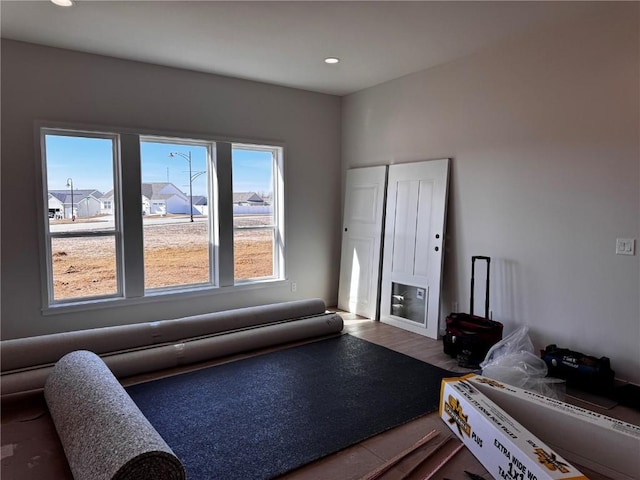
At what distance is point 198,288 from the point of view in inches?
189

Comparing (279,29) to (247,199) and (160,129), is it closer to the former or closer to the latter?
(160,129)

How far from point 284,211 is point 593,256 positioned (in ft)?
10.5

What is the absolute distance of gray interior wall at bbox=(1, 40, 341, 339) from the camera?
147 inches

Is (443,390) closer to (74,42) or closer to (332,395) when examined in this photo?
(332,395)

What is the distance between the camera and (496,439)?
203 cm

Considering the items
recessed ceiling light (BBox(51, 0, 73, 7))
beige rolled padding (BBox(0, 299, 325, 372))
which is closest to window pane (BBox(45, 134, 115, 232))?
beige rolled padding (BBox(0, 299, 325, 372))

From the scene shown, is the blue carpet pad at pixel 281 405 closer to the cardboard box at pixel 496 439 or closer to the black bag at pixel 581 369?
the cardboard box at pixel 496 439

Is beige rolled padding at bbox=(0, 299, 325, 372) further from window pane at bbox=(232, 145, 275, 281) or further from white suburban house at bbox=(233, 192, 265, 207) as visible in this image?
white suburban house at bbox=(233, 192, 265, 207)

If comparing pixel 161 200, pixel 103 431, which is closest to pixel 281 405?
pixel 103 431

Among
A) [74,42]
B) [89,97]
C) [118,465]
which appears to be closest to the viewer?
[118,465]

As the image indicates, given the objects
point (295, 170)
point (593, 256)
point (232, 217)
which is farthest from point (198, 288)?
point (593, 256)

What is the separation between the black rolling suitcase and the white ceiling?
193 centimetres

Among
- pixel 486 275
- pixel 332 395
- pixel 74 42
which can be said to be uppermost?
pixel 74 42

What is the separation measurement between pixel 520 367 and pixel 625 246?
115 cm
